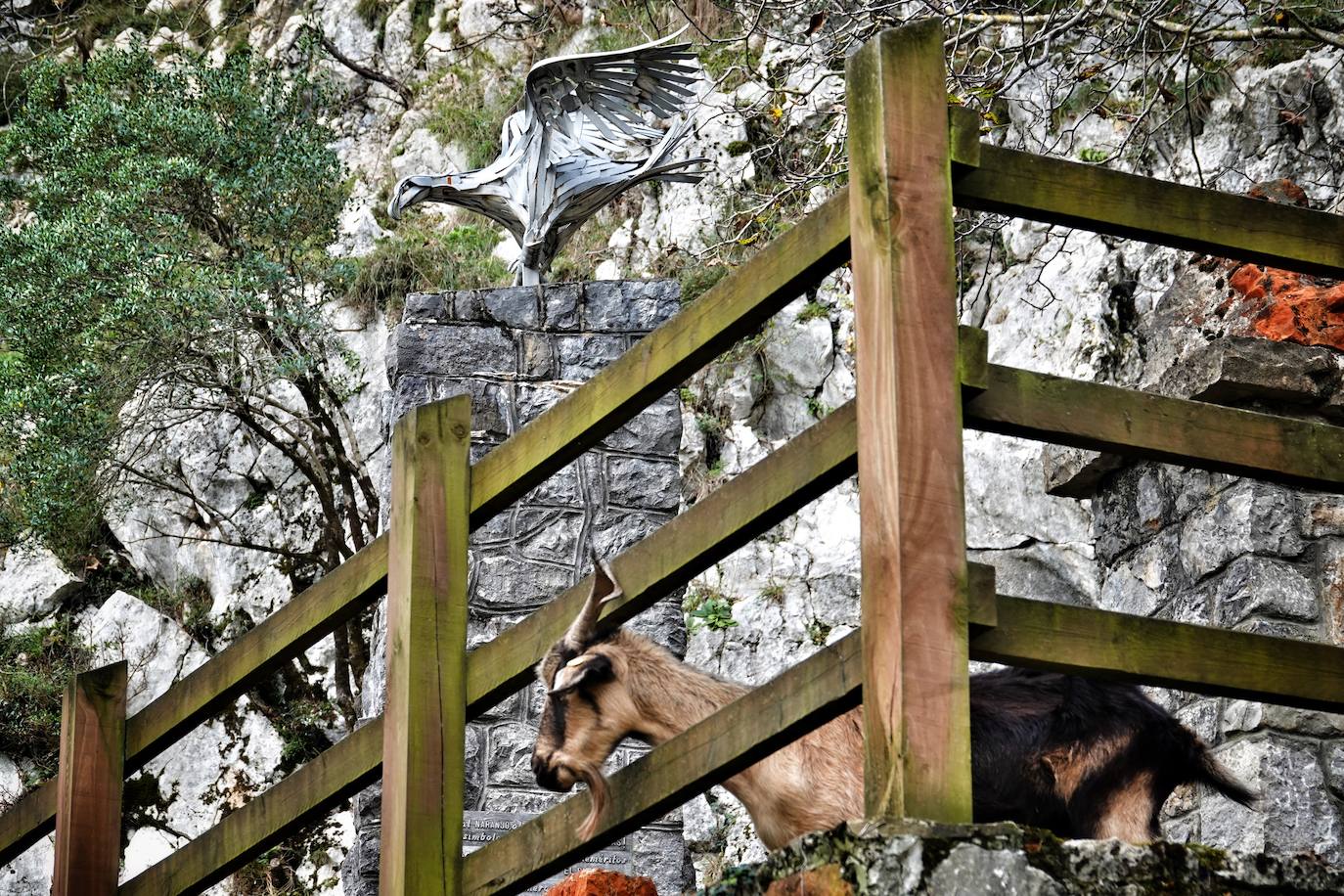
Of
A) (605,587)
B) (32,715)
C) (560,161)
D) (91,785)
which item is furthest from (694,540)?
(32,715)

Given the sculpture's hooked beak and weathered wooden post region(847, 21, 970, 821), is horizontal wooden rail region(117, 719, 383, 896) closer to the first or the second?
weathered wooden post region(847, 21, 970, 821)

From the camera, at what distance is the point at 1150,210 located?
2.58 meters

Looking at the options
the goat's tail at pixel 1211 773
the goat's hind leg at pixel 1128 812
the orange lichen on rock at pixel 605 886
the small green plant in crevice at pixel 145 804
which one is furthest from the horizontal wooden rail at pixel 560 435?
the small green plant in crevice at pixel 145 804

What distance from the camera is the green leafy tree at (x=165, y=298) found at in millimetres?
11023

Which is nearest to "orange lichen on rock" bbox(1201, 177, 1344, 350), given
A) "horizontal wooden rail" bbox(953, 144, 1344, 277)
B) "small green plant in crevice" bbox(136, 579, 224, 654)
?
"horizontal wooden rail" bbox(953, 144, 1344, 277)

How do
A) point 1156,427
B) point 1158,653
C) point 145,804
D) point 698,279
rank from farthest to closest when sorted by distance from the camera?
point 698,279, point 145,804, point 1156,427, point 1158,653

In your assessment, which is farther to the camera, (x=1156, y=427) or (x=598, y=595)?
(x=598, y=595)

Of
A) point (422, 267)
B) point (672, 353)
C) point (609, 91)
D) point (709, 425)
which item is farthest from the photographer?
point (422, 267)

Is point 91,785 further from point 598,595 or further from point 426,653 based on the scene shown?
point 598,595

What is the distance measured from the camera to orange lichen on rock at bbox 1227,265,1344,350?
508 cm

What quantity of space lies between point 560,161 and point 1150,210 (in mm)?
5024

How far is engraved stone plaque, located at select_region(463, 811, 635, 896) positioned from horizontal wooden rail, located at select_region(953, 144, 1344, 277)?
384cm

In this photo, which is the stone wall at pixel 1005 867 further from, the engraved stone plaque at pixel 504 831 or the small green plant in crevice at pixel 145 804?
the small green plant in crevice at pixel 145 804

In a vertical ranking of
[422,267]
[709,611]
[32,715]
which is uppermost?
[422,267]
